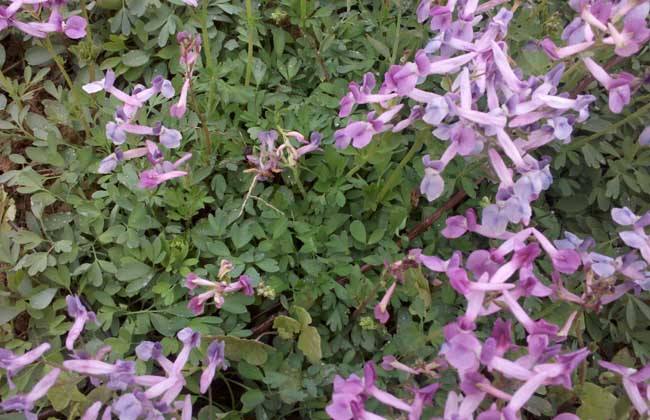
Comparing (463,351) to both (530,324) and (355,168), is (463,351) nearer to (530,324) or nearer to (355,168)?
(530,324)

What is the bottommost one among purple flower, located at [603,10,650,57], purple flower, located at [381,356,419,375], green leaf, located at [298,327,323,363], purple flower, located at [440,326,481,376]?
green leaf, located at [298,327,323,363]

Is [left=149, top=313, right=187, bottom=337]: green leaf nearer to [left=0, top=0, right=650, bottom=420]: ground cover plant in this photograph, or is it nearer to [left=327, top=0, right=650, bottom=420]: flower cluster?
[left=0, top=0, right=650, bottom=420]: ground cover plant

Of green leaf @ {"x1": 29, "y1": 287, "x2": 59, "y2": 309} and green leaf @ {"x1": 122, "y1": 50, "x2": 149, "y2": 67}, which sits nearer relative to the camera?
green leaf @ {"x1": 29, "y1": 287, "x2": 59, "y2": 309}

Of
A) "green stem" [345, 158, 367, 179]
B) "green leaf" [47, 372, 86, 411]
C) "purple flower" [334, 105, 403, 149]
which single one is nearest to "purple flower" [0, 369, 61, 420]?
"green leaf" [47, 372, 86, 411]

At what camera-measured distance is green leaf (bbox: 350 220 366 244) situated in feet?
6.32

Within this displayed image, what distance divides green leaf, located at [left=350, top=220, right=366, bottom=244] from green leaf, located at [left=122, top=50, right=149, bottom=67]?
994 millimetres

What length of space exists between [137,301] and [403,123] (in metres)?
0.99

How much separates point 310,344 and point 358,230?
15.0 inches

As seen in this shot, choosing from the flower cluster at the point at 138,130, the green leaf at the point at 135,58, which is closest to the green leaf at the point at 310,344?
the flower cluster at the point at 138,130

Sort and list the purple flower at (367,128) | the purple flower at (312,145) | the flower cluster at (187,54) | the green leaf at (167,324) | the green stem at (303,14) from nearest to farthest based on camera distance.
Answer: the purple flower at (367,128) → the flower cluster at (187,54) → the green leaf at (167,324) → the purple flower at (312,145) → the green stem at (303,14)

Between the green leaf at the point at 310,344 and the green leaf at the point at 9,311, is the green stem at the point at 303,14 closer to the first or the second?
the green leaf at the point at 310,344

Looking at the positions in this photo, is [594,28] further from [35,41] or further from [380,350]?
[35,41]

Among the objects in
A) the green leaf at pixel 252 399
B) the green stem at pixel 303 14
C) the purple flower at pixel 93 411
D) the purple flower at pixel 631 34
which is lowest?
the green leaf at pixel 252 399

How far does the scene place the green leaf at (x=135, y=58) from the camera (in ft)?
7.54
